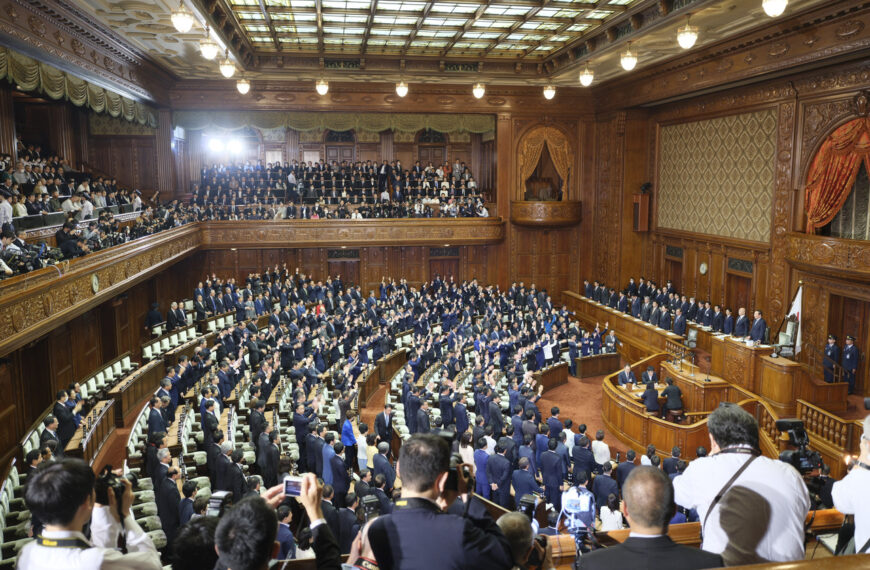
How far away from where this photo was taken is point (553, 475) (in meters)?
7.90

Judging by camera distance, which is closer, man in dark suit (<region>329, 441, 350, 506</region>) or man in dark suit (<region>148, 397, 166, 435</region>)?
man in dark suit (<region>329, 441, 350, 506</region>)

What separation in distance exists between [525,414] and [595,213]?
12.5m

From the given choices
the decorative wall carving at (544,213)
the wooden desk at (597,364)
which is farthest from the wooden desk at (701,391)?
the decorative wall carving at (544,213)

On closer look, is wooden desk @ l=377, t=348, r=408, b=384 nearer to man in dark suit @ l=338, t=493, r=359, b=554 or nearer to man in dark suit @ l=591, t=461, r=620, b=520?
man in dark suit @ l=591, t=461, r=620, b=520

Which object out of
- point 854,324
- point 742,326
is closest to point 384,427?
point 742,326

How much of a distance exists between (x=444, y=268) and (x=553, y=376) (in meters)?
7.98

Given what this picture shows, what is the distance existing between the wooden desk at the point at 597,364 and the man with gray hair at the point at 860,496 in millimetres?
12773

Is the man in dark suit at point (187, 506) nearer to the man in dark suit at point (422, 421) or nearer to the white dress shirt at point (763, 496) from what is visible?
the man in dark suit at point (422, 421)

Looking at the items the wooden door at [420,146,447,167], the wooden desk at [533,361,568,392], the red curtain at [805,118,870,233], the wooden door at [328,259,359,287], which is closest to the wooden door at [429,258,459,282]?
the wooden door at [328,259,359,287]

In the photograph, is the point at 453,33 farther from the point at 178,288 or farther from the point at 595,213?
the point at 178,288

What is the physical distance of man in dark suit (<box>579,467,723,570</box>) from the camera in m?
1.98

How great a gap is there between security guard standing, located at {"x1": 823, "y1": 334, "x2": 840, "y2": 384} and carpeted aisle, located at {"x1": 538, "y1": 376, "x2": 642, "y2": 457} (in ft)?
13.4

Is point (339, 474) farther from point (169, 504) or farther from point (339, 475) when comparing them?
A: point (169, 504)

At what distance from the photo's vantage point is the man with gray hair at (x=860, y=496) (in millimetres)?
2381
